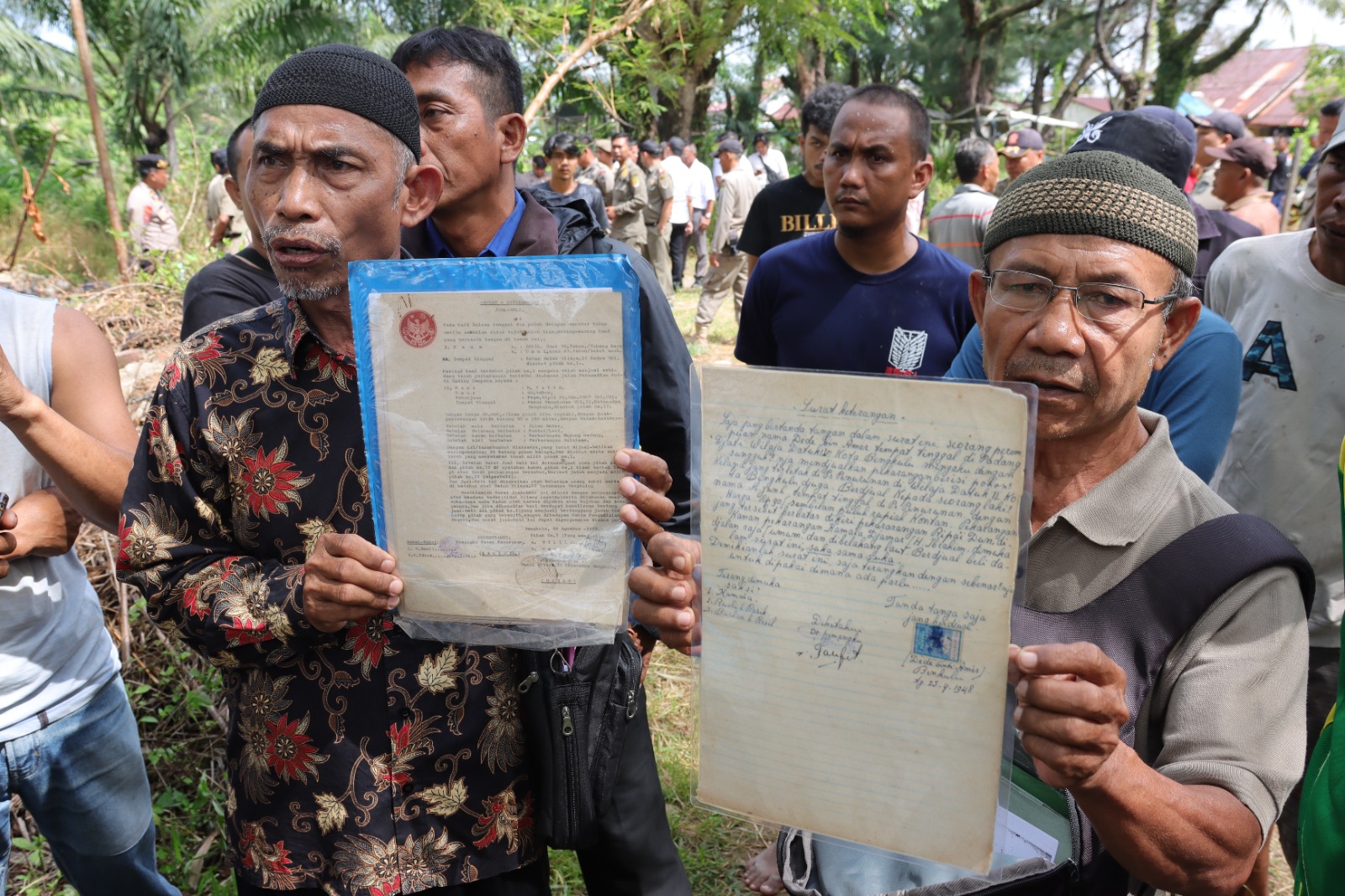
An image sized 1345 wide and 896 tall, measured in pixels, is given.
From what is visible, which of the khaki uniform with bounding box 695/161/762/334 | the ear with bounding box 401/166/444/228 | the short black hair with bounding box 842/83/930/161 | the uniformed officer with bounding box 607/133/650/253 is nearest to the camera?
the ear with bounding box 401/166/444/228

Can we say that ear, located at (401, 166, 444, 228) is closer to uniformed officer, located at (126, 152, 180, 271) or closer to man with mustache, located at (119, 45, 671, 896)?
man with mustache, located at (119, 45, 671, 896)

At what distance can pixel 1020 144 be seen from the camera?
262 inches

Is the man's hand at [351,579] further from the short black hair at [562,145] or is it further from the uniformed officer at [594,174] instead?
the uniformed officer at [594,174]

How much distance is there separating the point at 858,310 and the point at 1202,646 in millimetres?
2086

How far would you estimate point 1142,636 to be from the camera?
4.10ft

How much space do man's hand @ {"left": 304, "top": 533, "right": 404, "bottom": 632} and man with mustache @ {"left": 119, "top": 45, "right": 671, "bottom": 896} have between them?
0.41 ft

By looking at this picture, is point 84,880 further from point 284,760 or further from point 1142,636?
point 1142,636

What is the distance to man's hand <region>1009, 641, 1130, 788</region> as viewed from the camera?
41.1 inches

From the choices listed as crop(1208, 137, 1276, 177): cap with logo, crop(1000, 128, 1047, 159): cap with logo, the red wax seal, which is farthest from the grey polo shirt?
crop(1000, 128, 1047, 159): cap with logo

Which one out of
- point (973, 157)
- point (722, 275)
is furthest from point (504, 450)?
point (722, 275)

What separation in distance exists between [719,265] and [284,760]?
8125mm

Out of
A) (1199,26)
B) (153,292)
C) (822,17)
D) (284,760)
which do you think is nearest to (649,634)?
(284,760)

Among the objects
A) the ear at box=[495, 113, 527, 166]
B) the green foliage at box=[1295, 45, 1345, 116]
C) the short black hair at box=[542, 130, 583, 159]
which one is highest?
the green foliage at box=[1295, 45, 1345, 116]

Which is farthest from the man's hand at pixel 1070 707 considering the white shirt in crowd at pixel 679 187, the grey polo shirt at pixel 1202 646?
the white shirt in crowd at pixel 679 187
